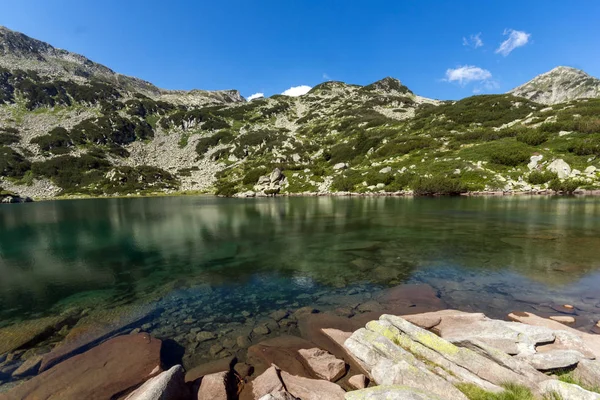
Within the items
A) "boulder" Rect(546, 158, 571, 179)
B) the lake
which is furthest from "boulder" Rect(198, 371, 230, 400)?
"boulder" Rect(546, 158, 571, 179)

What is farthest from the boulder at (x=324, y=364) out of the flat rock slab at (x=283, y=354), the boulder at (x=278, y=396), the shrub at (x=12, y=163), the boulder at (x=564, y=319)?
the shrub at (x=12, y=163)

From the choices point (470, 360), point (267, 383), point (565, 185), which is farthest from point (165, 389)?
point (565, 185)

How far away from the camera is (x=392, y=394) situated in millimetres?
5996

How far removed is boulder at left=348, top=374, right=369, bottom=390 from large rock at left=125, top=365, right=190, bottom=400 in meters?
4.33

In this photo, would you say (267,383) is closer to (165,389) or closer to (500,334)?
(165,389)

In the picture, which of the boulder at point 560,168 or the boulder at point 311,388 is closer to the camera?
the boulder at point 311,388

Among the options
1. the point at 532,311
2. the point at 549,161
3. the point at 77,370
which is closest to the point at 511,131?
the point at 549,161

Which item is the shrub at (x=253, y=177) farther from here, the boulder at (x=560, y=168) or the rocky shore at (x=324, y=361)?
the rocky shore at (x=324, y=361)

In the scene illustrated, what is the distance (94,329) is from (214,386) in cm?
738

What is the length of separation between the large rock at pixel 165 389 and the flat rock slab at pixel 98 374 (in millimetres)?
1494

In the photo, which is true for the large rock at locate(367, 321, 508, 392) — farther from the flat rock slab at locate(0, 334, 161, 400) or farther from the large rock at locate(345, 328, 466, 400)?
the flat rock slab at locate(0, 334, 161, 400)

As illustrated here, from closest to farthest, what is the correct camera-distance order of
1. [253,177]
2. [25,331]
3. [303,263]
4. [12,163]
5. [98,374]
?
[98,374]
[25,331]
[303,263]
[253,177]
[12,163]

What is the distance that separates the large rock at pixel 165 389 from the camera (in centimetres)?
675

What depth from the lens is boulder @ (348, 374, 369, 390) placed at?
7785mm
